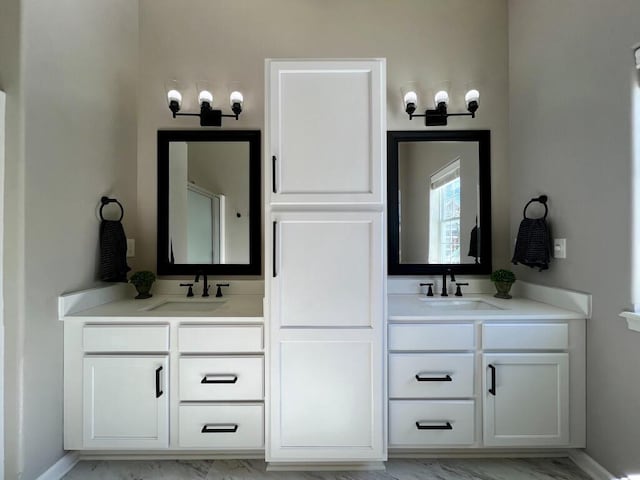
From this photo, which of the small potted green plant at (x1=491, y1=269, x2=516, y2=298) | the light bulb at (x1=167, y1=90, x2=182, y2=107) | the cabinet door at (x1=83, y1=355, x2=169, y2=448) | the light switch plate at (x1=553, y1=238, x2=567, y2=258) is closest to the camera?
the cabinet door at (x1=83, y1=355, x2=169, y2=448)

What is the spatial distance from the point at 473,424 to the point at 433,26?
2.56m

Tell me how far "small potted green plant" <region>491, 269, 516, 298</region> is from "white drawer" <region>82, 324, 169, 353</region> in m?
2.02

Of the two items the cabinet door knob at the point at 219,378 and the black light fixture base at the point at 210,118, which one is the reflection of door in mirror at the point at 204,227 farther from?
the cabinet door knob at the point at 219,378

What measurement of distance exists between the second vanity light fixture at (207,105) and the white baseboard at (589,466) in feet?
9.34

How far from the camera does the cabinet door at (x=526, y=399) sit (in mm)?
1781

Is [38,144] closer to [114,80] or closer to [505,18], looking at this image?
[114,80]

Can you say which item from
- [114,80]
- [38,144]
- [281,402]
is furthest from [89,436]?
[114,80]

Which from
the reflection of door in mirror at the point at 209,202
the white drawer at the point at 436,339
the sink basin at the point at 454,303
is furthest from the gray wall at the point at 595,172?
the reflection of door in mirror at the point at 209,202

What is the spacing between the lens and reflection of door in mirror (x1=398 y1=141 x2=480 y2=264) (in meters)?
2.42

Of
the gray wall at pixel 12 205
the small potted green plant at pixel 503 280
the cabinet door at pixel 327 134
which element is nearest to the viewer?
the gray wall at pixel 12 205

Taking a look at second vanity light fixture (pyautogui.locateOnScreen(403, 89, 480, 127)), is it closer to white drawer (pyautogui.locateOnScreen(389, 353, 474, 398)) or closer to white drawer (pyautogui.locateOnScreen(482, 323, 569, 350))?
white drawer (pyautogui.locateOnScreen(482, 323, 569, 350))

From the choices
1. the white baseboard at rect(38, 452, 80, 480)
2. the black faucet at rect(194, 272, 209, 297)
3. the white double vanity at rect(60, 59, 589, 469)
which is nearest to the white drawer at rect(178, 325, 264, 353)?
the white double vanity at rect(60, 59, 589, 469)

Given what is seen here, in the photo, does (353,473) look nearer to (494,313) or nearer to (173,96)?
(494,313)

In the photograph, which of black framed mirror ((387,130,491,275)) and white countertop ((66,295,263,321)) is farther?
black framed mirror ((387,130,491,275))
